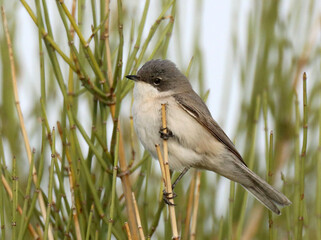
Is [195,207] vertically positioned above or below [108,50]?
below

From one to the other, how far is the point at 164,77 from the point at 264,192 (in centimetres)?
114

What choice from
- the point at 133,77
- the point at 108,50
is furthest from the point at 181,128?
the point at 108,50

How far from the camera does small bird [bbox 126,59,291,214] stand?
10.2 feet

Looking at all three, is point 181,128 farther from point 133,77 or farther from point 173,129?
point 133,77

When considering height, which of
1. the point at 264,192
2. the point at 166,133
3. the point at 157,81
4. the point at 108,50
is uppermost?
the point at 108,50

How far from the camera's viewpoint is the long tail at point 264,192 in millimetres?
2732

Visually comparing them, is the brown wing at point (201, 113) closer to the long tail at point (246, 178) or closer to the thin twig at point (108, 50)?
the long tail at point (246, 178)

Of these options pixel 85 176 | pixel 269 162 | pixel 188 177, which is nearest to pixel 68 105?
pixel 85 176

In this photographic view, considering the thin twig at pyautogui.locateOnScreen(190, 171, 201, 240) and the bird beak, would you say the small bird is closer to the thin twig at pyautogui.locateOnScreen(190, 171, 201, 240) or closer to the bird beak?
the bird beak

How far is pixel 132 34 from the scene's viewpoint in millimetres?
2758

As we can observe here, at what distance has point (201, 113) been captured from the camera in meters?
3.47

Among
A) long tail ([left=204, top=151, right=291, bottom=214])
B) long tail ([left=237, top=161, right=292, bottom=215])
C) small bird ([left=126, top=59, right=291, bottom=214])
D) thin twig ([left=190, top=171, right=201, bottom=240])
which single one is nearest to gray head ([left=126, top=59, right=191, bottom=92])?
small bird ([left=126, top=59, right=291, bottom=214])

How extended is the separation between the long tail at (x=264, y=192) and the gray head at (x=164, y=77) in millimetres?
792

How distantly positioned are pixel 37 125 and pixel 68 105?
70cm
